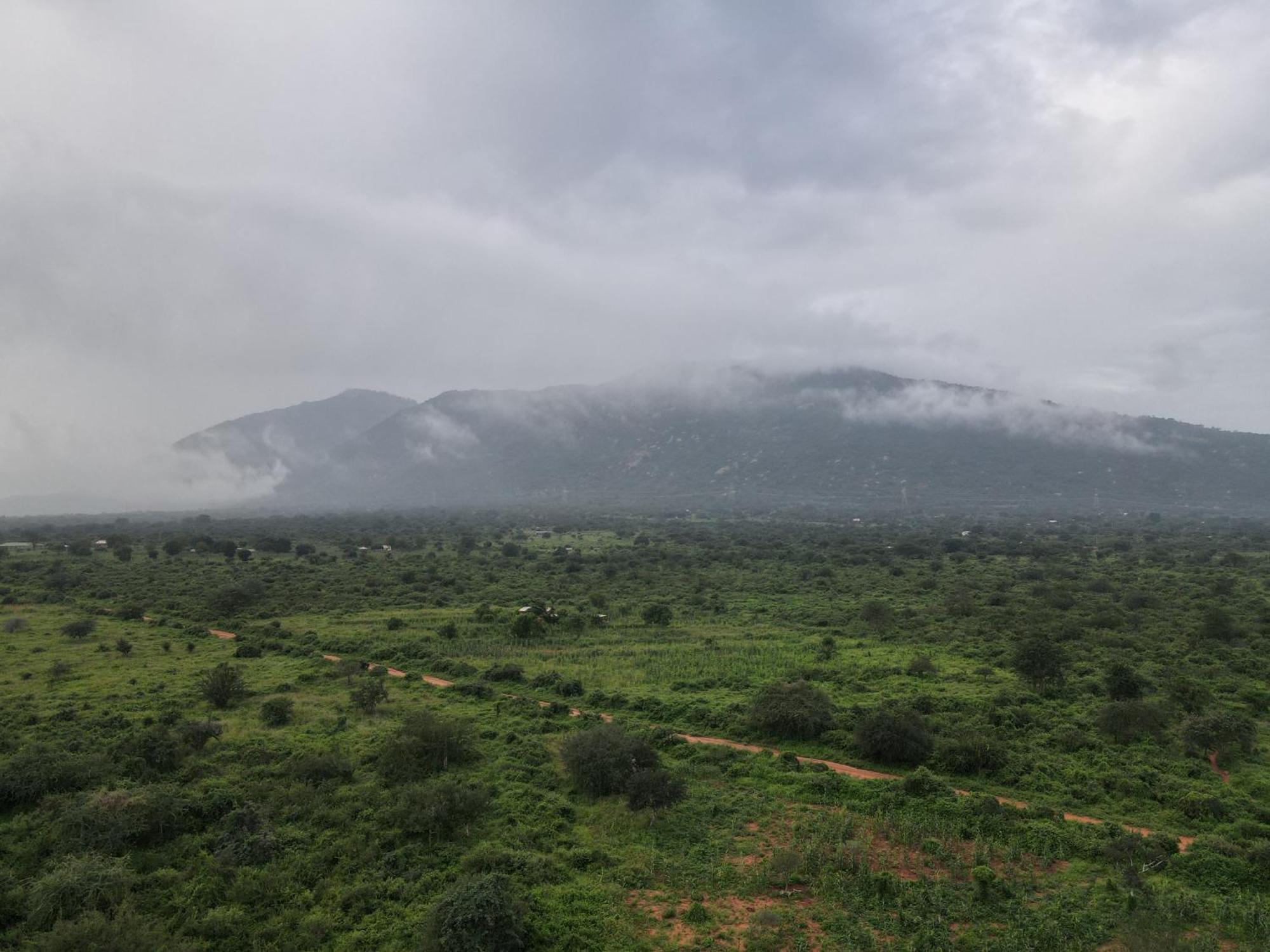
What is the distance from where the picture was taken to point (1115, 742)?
2761 cm

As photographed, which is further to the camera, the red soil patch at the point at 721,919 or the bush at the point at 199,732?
the bush at the point at 199,732

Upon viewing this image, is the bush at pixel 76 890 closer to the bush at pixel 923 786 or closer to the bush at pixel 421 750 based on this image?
the bush at pixel 421 750

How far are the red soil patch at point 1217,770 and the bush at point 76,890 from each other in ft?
115

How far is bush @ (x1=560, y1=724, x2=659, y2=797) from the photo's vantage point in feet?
78.9

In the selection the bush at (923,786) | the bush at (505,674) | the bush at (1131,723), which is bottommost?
the bush at (505,674)

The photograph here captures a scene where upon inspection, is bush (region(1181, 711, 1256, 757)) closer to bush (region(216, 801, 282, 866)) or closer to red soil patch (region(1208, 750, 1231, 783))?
red soil patch (region(1208, 750, 1231, 783))

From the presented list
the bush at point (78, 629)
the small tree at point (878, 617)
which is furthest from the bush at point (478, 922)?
the bush at point (78, 629)

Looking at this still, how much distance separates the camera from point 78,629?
156 ft

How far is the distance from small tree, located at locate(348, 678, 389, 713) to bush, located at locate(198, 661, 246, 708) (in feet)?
18.1

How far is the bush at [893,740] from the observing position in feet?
85.9

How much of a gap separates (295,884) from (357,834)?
92.0 inches

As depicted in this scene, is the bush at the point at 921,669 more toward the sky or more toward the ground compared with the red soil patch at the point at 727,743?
more toward the sky

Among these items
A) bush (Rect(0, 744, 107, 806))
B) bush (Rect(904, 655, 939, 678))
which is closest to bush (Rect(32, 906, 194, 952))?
bush (Rect(0, 744, 107, 806))

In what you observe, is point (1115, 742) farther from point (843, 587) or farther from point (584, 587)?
point (584, 587)
